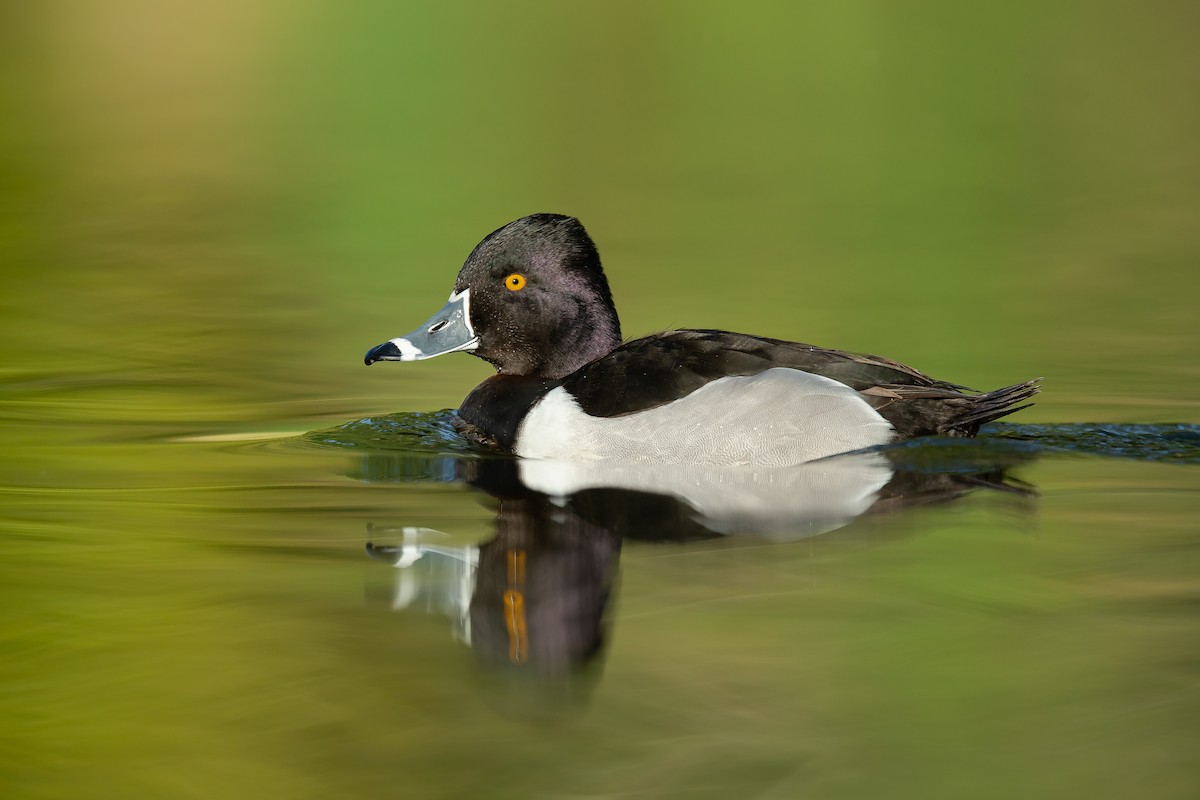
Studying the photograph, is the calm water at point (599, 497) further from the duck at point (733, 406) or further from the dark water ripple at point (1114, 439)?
the duck at point (733, 406)

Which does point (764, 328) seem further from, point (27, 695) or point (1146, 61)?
point (1146, 61)

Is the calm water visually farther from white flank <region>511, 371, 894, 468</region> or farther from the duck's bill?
the duck's bill

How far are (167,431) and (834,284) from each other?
6.18 m

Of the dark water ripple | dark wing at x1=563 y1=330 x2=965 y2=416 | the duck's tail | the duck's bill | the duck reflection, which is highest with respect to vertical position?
the duck's bill

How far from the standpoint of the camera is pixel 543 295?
912 cm

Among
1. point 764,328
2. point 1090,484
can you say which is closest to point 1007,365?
point 764,328

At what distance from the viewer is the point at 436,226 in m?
15.9

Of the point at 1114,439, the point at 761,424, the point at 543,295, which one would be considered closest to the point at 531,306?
the point at 543,295

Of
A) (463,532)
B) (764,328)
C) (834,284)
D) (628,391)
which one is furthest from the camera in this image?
(834,284)

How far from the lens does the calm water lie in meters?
4.45

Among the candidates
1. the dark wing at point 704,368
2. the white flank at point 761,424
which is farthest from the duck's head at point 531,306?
the white flank at point 761,424

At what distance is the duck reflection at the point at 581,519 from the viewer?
17.7ft

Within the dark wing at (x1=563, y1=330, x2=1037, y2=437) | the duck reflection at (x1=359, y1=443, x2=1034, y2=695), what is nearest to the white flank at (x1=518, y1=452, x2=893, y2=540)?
the duck reflection at (x1=359, y1=443, x2=1034, y2=695)

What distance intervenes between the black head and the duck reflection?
1.11m
